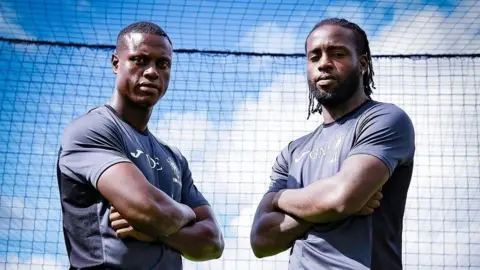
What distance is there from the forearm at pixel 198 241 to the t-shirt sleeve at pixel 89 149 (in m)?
0.41

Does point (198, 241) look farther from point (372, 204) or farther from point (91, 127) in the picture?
point (372, 204)

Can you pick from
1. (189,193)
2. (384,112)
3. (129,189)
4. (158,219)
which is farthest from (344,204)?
(189,193)

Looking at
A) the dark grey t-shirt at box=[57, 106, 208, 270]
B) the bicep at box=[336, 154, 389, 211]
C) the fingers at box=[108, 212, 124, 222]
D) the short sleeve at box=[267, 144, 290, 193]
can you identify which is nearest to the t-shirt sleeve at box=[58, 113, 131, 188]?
the dark grey t-shirt at box=[57, 106, 208, 270]

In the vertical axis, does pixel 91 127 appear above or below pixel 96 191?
above

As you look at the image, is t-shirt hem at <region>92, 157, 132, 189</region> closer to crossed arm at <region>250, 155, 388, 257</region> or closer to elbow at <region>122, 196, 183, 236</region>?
elbow at <region>122, 196, 183, 236</region>

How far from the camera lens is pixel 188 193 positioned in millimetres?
3602

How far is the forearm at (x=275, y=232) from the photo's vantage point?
3084 mm

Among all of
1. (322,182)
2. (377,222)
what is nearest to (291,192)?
(322,182)

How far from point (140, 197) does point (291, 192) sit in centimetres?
68

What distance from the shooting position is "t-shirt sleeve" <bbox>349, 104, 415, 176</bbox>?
2.98 m

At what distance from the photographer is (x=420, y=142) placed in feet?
20.8

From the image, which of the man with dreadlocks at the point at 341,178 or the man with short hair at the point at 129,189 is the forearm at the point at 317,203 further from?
the man with short hair at the point at 129,189

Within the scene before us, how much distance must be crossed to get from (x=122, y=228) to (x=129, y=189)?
0.58 ft

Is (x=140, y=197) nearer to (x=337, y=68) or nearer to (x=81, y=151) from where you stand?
(x=81, y=151)
